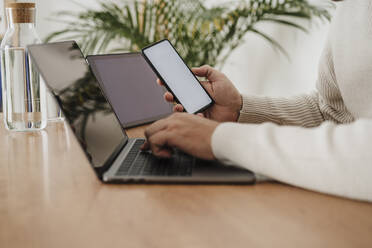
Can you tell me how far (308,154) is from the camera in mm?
648

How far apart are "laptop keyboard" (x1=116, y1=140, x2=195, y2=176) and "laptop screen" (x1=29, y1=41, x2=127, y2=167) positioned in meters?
0.04

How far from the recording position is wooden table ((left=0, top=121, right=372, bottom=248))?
489 mm

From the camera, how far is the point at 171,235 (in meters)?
0.50

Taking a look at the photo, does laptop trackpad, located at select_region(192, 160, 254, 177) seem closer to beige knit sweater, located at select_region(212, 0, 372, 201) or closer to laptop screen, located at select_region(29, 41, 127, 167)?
beige knit sweater, located at select_region(212, 0, 372, 201)

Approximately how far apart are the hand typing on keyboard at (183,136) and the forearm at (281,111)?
1.33 ft

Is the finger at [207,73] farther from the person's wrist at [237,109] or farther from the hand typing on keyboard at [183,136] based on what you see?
the hand typing on keyboard at [183,136]

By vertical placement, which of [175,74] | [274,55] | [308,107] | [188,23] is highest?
[175,74]

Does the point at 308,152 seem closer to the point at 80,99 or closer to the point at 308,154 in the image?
the point at 308,154

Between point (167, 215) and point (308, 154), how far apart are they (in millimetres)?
232

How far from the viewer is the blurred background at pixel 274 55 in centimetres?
237

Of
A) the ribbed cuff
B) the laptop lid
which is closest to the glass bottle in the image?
the laptop lid

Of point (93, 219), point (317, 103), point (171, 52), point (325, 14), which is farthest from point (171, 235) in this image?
point (325, 14)

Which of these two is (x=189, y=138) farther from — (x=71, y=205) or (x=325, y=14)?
(x=325, y=14)

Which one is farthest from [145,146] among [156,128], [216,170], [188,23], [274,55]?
[274,55]
